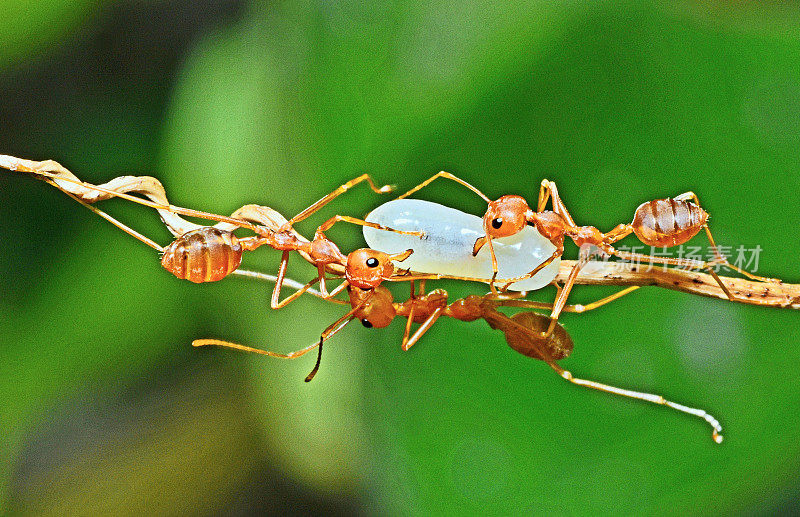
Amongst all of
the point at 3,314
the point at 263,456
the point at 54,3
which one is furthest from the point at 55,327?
the point at 54,3

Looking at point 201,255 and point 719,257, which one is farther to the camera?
point 719,257

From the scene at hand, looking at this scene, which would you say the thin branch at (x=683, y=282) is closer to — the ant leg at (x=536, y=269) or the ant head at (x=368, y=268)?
the ant leg at (x=536, y=269)

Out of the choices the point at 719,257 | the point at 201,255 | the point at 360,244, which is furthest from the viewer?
the point at 360,244

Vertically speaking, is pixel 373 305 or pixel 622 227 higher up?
pixel 622 227

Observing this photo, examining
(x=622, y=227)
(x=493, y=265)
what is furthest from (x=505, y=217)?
(x=622, y=227)

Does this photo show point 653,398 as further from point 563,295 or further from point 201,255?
point 201,255

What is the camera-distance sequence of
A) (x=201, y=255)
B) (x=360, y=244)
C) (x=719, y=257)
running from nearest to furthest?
(x=201, y=255) → (x=719, y=257) → (x=360, y=244)
